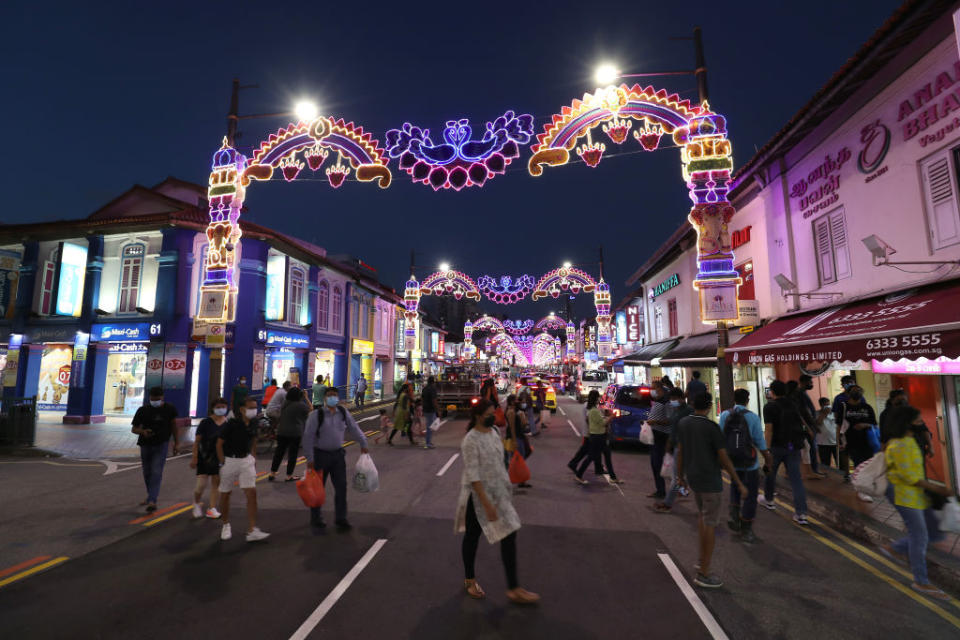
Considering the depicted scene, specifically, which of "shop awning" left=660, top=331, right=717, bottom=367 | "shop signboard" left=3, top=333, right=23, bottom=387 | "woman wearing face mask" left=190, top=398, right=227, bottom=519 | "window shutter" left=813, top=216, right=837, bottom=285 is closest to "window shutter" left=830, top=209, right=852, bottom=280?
"window shutter" left=813, top=216, right=837, bottom=285

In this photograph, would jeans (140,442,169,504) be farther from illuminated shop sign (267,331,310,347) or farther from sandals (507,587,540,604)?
illuminated shop sign (267,331,310,347)

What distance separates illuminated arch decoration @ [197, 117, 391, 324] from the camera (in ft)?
43.4

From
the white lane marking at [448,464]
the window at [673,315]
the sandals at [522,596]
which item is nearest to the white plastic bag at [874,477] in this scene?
the sandals at [522,596]

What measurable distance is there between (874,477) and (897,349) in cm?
263

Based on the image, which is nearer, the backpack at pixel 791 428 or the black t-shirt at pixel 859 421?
the backpack at pixel 791 428

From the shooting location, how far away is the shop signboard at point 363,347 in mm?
30144

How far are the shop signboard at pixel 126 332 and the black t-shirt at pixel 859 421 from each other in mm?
22565

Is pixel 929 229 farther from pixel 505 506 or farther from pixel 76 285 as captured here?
pixel 76 285

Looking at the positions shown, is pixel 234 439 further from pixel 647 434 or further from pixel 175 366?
pixel 175 366

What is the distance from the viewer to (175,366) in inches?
715

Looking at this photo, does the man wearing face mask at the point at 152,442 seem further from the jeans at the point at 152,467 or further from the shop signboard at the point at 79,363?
the shop signboard at the point at 79,363

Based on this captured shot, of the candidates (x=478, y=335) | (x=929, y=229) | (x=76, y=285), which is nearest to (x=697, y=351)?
(x=929, y=229)

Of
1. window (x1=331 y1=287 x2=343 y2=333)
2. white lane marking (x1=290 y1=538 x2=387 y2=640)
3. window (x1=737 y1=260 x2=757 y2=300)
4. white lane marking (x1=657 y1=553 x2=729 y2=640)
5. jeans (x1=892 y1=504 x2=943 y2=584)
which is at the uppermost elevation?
window (x1=331 y1=287 x2=343 y2=333)

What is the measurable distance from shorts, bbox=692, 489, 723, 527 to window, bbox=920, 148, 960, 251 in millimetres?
6562
